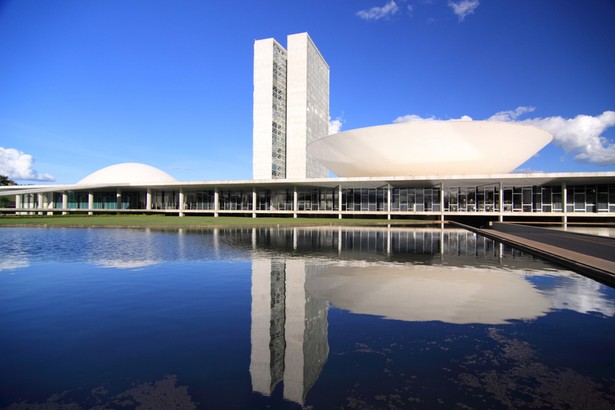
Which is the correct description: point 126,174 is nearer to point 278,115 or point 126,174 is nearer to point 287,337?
point 278,115

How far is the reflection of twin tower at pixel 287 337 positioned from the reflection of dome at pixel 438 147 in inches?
1142

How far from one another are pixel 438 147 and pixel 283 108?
6447cm

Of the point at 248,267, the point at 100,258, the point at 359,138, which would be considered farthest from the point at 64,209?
the point at 248,267

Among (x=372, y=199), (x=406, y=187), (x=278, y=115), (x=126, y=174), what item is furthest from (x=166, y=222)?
(x=278, y=115)

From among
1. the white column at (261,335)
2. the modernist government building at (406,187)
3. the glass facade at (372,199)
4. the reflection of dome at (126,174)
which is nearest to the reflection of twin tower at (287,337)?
the white column at (261,335)

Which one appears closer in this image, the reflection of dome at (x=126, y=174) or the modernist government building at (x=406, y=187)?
the modernist government building at (x=406, y=187)

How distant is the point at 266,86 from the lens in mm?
89000

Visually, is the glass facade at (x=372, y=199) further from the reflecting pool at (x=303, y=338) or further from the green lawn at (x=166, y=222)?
the reflecting pool at (x=303, y=338)

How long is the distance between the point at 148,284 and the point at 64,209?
53.4m

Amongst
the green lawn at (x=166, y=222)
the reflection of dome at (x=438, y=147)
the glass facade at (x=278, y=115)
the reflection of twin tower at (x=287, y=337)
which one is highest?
the glass facade at (x=278, y=115)

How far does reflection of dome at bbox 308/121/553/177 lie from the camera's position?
33219 millimetres

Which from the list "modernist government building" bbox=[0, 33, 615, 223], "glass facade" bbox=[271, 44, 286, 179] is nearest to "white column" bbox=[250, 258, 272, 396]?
"modernist government building" bbox=[0, 33, 615, 223]

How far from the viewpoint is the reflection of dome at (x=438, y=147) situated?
3322 centimetres

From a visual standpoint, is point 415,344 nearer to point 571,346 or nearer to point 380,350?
point 380,350
